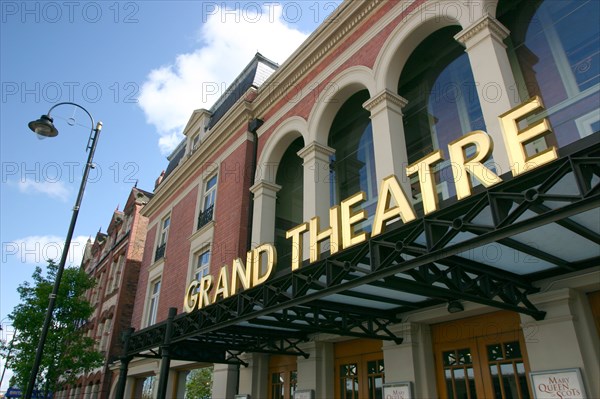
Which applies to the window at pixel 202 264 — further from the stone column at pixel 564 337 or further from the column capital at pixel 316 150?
the stone column at pixel 564 337

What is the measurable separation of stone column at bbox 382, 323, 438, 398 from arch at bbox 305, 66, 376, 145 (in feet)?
18.3

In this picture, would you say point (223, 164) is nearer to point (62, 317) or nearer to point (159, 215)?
point (159, 215)

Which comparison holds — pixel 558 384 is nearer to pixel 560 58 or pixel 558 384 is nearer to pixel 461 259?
pixel 461 259

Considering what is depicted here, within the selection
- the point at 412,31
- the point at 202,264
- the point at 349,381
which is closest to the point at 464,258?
the point at 349,381

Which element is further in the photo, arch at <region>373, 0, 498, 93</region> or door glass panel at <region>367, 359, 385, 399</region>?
door glass panel at <region>367, 359, 385, 399</region>

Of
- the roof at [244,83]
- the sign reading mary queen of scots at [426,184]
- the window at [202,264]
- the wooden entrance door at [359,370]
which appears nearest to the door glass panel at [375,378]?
the wooden entrance door at [359,370]

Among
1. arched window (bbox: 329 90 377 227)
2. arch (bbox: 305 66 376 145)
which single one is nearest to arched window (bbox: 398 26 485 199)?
arched window (bbox: 329 90 377 227)

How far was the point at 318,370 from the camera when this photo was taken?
33.3 feet

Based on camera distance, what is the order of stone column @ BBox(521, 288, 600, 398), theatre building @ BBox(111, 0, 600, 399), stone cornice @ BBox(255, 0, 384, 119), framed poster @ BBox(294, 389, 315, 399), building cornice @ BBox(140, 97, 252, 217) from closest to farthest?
theatre building @ BBox(111, 0, 600, 399) < stone column @ BBox(521, 288, 600, 398) < framed poster @ BBox(294, 389, 315, 399) < stone cornice @ BBox(255, 0, 384, 119) < building cornice @ BBox(140, 97, 252, 217)

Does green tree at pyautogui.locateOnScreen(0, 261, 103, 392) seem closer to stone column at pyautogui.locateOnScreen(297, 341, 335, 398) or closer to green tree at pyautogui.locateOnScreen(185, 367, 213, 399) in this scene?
stone column at pyautogui.locateOnScreen(297, 341, 335, 398)

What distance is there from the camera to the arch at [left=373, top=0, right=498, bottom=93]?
8.60 meters

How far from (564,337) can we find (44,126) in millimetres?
10805

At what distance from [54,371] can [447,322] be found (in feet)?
65.3

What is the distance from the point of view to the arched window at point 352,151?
12109 mm
